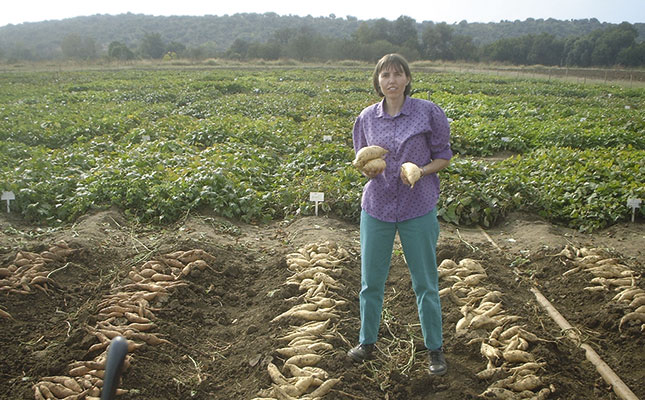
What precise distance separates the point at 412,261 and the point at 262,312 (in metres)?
1.69

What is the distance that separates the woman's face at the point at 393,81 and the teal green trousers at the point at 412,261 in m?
0.81

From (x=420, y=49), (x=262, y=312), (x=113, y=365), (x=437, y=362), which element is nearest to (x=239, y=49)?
(x=420, y=49)

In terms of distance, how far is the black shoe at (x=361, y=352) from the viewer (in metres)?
3.60

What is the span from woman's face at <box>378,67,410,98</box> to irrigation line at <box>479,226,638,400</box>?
245 centimetres

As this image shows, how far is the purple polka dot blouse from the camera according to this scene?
3.24 meters

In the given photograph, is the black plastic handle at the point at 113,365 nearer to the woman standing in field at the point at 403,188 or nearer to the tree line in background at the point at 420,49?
the woman standing in field at the point at 403,188

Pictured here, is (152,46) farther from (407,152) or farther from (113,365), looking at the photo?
(113,365)

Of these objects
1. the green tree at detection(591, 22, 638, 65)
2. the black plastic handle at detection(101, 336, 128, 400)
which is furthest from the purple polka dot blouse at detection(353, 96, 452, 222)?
the green tree at detection(591, 22, 638, 65)

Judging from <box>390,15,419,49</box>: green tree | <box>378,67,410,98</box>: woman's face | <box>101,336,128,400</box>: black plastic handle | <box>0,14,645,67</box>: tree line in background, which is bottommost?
<box>101,336,128,400</box>: black plastic handle

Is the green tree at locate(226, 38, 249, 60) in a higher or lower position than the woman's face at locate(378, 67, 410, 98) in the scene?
higher

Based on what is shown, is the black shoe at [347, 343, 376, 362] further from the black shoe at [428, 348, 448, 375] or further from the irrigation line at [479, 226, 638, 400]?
the irrigation line at [479, 226, 638, 400]

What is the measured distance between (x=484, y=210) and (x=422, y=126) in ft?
13.3

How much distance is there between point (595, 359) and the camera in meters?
3.80

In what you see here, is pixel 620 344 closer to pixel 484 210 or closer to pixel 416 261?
pixel 416 261
